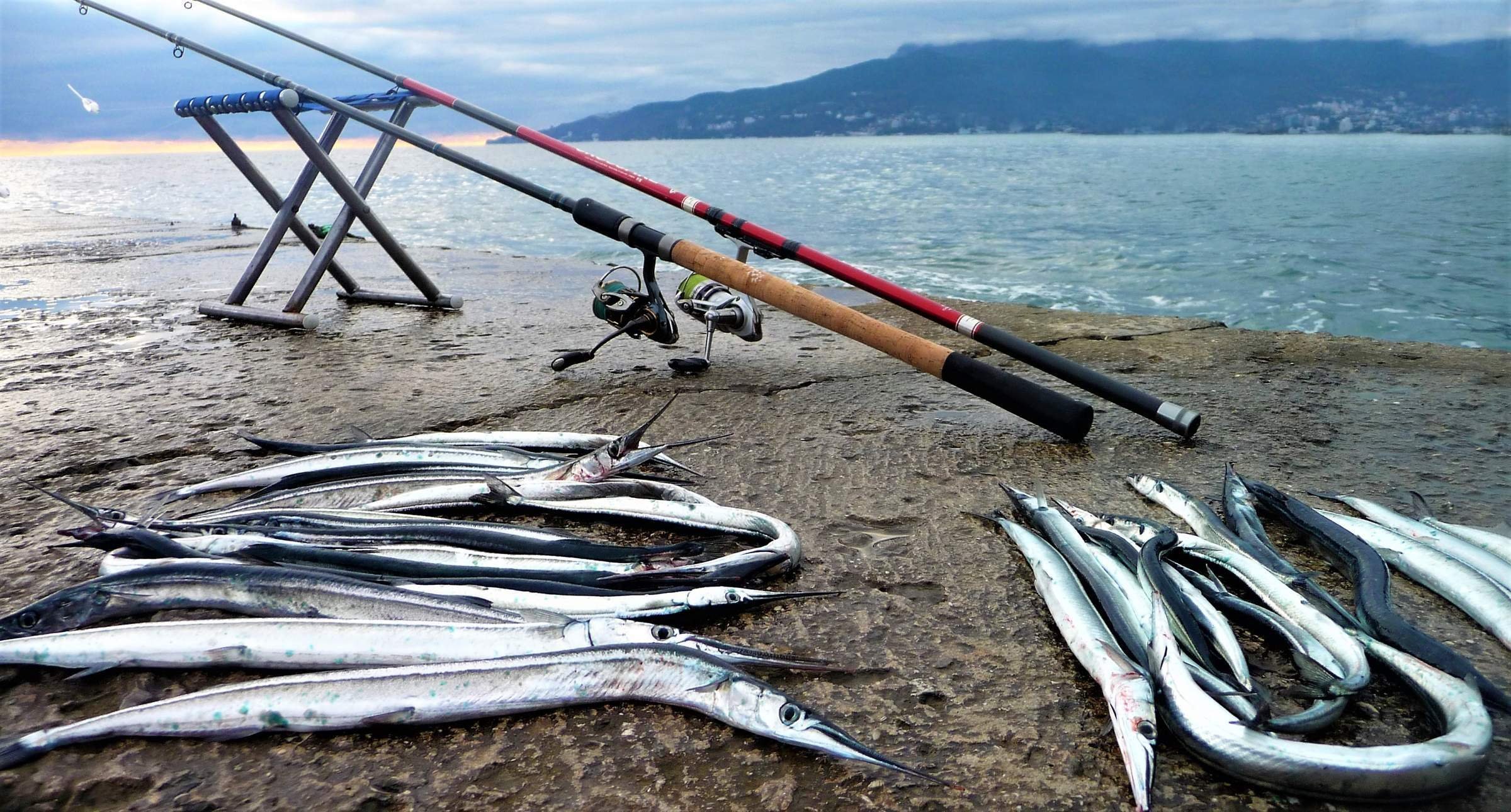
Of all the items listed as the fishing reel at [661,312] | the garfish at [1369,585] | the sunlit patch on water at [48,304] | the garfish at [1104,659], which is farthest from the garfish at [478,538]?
the sunlit patch on water at [48,304]

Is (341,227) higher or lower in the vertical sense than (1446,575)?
higher

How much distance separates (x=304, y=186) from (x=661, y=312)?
3020mm

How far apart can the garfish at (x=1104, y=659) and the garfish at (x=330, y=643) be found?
570 mm

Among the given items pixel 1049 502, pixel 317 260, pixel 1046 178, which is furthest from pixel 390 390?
pixel 1046 178

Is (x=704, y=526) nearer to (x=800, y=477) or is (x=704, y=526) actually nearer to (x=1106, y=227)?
(x=800, y=477)

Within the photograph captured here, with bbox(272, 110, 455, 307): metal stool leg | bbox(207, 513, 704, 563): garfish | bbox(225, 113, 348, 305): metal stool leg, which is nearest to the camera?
bbox(207, 513, 704, 563): garfish

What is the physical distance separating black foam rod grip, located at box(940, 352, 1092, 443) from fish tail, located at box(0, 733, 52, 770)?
2.96 meters

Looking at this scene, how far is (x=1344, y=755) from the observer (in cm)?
158

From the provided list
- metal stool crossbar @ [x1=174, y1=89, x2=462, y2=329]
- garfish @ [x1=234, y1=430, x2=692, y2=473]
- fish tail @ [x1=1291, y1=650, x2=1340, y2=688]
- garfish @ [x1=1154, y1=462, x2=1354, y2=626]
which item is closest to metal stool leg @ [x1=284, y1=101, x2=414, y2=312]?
metal stool crossbar @ [x1=174, y1=89, x2=462, y2=329]

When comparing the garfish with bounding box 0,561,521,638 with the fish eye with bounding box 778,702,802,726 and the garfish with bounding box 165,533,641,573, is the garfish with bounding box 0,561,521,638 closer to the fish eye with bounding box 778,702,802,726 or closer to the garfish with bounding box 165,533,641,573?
the garfish with bounding box 165,533,641,573

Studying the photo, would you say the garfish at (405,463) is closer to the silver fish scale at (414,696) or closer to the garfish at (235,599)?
the garfish at (235,599)

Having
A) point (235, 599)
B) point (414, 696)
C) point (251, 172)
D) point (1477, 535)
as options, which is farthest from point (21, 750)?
point (251, 172)

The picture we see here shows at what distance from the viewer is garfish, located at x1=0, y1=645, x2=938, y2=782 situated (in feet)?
6.05

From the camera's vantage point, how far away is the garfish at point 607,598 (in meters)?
2.14
